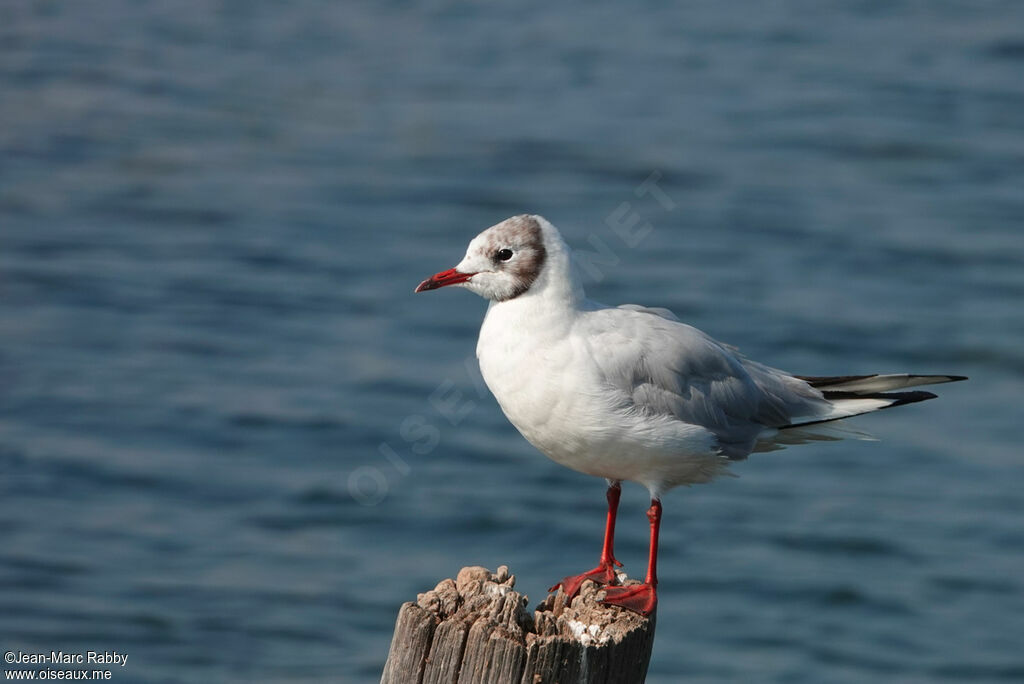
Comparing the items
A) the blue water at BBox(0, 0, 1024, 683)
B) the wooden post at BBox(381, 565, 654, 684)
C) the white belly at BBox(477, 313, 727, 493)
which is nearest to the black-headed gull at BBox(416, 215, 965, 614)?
the white belly at BBox(477, 313, 727, 493)

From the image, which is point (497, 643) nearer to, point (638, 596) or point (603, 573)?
point (638, 596)

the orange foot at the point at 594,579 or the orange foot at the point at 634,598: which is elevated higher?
the orange foot at the point at 594,579

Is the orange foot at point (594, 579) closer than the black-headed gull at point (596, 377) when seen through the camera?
No

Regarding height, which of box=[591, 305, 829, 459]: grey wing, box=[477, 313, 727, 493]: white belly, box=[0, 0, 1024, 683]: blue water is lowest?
box=[477, 313, 727, 493]: white belly

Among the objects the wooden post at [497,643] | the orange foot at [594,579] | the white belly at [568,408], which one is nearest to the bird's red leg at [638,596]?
the orange foot at [594,579]

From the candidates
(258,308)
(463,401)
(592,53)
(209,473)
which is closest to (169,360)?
(258,308)

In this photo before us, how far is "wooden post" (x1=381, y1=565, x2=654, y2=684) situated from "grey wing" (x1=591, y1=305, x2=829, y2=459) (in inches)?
46.5

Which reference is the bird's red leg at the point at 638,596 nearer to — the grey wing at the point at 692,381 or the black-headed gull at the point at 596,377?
the black-headed gull at the point at 596,377

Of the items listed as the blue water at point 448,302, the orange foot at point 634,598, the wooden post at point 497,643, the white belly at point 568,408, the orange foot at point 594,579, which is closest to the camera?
the wooden post at point 497,643

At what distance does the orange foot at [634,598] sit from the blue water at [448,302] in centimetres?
678

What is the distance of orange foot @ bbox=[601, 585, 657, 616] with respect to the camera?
5883mm

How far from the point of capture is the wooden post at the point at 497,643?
510cm

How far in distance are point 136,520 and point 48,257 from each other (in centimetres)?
687

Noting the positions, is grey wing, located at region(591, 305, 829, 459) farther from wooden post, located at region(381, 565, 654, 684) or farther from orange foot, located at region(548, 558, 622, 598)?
wooden post, located at region(381, 565, 654, 684)
